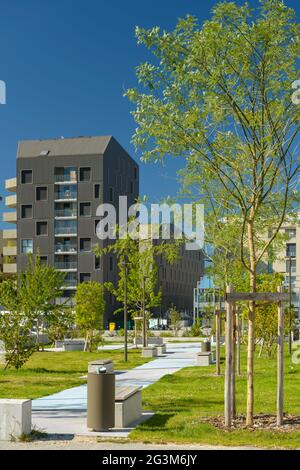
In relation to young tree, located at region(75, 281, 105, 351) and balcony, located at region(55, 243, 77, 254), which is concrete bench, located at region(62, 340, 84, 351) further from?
balcony, located at region(55, 243, 77, 254)

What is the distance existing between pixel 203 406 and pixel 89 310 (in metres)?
27.9

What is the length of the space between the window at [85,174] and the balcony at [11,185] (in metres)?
10.9

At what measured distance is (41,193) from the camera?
9012 centimetres

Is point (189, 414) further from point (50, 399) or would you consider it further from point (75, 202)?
point (75, 202)

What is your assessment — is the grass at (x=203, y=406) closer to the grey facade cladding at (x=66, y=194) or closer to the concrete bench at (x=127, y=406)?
the concrete bench at (x=127, y=406)

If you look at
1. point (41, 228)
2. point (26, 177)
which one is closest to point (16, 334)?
point (41, 228)

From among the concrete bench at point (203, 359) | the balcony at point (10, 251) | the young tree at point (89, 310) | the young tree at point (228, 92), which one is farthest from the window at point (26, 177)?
the young tree at point (228, 92)

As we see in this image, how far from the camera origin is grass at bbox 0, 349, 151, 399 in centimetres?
2008

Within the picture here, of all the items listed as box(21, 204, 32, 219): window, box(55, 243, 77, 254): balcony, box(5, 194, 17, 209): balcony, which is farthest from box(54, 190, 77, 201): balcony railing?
box(5, 194, 17, 209): balcony

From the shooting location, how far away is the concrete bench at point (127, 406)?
1313cm

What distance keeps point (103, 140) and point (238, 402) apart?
7483cm

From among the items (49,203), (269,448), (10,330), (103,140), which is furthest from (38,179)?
(269,448)

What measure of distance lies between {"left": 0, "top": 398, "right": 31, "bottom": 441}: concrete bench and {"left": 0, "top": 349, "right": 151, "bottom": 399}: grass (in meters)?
6.54

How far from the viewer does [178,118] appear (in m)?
14.1
